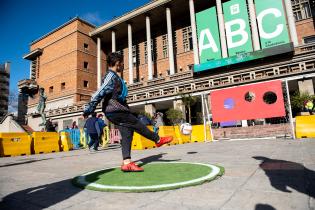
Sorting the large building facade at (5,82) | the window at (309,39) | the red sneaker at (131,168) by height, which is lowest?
the red sneaker at (131,168)

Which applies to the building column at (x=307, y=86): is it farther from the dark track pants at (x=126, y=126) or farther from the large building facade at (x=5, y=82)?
the large building facade at (x=5, y=82)

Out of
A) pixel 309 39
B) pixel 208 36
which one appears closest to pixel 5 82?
pixel 208 36

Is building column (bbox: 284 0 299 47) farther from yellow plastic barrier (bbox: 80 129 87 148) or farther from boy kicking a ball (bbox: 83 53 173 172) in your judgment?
boy kicking a ball (bbox: 83 53 173 172)

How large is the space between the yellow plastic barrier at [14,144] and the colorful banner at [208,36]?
66.2ft

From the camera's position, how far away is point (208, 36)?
2689 centimetres

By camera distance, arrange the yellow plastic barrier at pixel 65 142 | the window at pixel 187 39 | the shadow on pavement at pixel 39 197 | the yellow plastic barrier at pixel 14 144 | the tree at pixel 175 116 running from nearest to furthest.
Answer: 1. the shadow on pavement at pixel 39 197
2. the yellow plastic barrier at pixel 14 144
3. the yellow plastic barrier at pixel 65 142
4. the tree at pixel 175 116
5. the window at pixel 187 39

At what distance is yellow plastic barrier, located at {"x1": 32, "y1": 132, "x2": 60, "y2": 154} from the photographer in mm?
12211

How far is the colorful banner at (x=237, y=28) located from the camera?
81.0 ft

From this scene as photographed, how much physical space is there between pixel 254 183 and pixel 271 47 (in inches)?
886

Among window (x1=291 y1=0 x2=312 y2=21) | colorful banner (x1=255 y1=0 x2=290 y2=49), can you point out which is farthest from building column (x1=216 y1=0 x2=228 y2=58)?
window (x1=291 y1=0 x2=312 y2=21)

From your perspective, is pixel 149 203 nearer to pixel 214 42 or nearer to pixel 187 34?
pixel 214 42

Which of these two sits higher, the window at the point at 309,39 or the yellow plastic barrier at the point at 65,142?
the window at the point at 309,39

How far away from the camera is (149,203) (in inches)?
88.8

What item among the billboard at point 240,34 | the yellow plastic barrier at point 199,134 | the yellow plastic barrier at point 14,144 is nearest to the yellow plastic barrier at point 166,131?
the yellow plastic barrier at point 199,134
